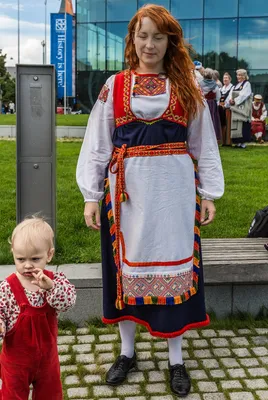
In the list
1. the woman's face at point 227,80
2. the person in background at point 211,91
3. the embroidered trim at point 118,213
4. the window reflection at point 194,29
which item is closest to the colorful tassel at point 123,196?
the embroidered trim at point 118,213

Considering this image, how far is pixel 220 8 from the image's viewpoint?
1021 inches

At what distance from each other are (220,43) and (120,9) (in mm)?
4738

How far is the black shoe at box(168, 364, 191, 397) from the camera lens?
9.98ft

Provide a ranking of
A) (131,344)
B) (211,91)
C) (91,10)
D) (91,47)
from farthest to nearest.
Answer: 1. (91,47)
2. (91,10)
3. (211,91)
4. (131,344)

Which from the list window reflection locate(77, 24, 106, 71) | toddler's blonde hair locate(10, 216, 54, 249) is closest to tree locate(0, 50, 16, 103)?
window reflection locate(77, 24, 106, 71)

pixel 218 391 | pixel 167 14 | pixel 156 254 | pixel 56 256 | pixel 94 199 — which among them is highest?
pixel 167 14

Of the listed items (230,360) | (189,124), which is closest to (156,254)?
(189,124)

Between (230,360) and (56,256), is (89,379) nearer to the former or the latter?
(230,360)

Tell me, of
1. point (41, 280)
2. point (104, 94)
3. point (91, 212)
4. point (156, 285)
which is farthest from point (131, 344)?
point (104, 94)

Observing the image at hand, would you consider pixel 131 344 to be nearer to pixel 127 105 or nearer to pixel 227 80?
pixel 127 105

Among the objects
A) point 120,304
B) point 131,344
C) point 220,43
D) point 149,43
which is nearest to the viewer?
point 149,43

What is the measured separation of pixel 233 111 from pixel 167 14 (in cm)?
1022

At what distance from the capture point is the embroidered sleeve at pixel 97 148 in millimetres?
2984

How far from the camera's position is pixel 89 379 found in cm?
320
